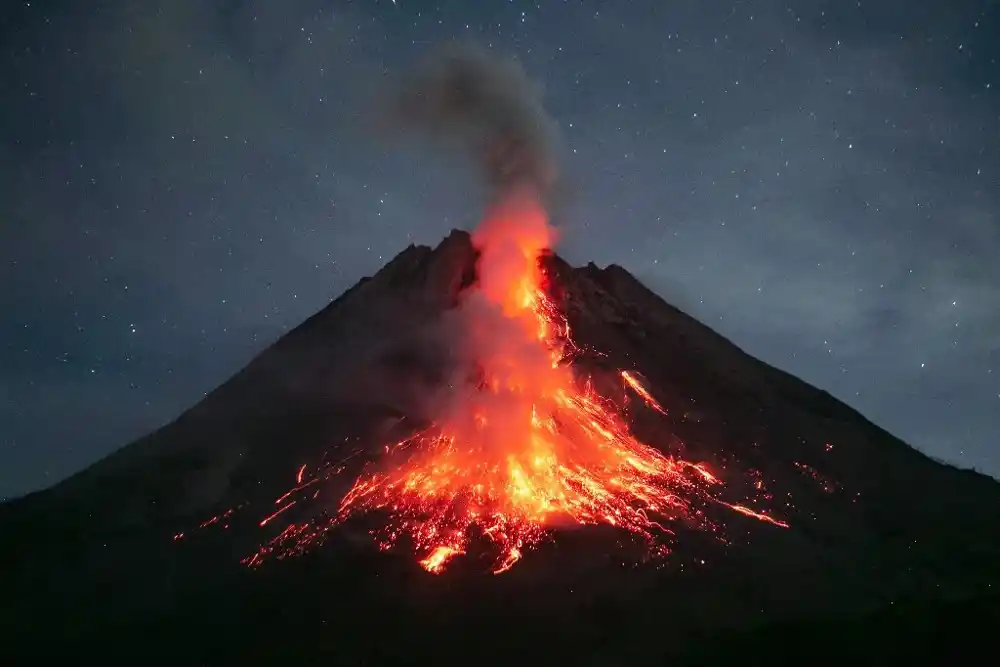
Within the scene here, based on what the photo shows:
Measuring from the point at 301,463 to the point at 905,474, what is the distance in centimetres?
3410

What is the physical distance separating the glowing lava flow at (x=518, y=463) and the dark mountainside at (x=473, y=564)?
1.42m

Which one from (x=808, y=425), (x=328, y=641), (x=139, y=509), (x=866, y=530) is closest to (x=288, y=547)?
(x=328, y=641)

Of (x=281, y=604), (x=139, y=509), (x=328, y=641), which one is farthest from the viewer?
(x=139, y=509)

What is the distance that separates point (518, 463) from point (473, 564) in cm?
874

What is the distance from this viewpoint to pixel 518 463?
4009 cm

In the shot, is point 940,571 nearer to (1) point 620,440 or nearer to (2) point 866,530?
(2) point 866,530

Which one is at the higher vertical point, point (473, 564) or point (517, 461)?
point (517, 461)

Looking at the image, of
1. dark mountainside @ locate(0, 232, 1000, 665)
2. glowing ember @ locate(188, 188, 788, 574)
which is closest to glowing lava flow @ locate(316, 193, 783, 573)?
glowing ember @ locate(188, 188, 788, 574)

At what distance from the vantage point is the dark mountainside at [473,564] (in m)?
28.9

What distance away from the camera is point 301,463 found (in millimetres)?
41750

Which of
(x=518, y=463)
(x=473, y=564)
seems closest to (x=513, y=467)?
(x=518, y=463)

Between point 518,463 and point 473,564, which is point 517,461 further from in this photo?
point 473,564

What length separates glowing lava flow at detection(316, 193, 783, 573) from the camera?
35.0 m

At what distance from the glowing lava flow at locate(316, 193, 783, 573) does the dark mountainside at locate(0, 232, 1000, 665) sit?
1.42m
